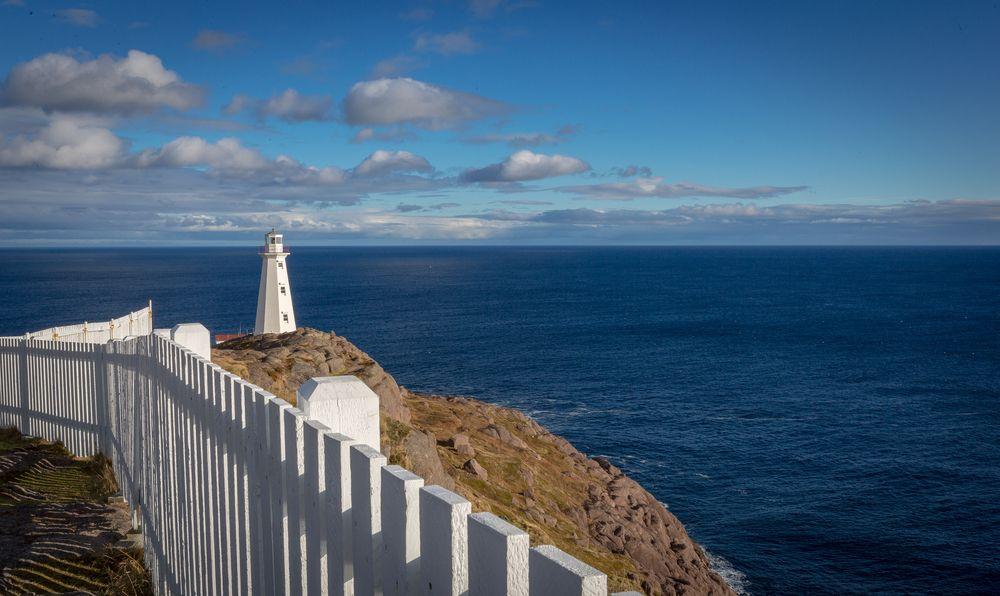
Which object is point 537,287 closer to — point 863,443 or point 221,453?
point 863,443

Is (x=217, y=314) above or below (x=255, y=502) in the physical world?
below

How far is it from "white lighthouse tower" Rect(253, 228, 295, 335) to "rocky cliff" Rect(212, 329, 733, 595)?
1599 cm

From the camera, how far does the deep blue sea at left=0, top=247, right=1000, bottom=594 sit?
29203mm

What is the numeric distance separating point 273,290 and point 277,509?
40.5 meters

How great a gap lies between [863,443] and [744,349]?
29969mm

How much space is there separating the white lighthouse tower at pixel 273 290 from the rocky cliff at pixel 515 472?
1599cm

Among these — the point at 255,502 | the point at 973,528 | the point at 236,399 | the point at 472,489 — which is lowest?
the point at 973,528

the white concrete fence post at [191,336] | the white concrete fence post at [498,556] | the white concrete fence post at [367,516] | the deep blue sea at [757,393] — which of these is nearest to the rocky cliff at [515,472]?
the deep blue sea at [757,393]

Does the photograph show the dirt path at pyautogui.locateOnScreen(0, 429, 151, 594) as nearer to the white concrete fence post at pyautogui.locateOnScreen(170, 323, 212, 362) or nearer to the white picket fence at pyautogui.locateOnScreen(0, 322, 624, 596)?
the white picket fence at pyautogui.locateOnScreen(0, 322, 624, 596)

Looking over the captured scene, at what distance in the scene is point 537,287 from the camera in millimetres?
142375

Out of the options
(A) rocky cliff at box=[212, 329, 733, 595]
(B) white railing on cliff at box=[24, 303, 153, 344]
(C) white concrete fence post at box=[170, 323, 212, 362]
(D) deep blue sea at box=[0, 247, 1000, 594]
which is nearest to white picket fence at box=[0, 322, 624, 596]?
(C) white concrete fence post at box=[170, 323, 212, 362]

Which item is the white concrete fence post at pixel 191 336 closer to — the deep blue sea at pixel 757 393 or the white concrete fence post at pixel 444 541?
the white concrete fence post at pixel 444 541

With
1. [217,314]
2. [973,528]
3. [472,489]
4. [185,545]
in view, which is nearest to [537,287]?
[217,314]

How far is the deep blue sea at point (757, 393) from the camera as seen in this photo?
29.2m
